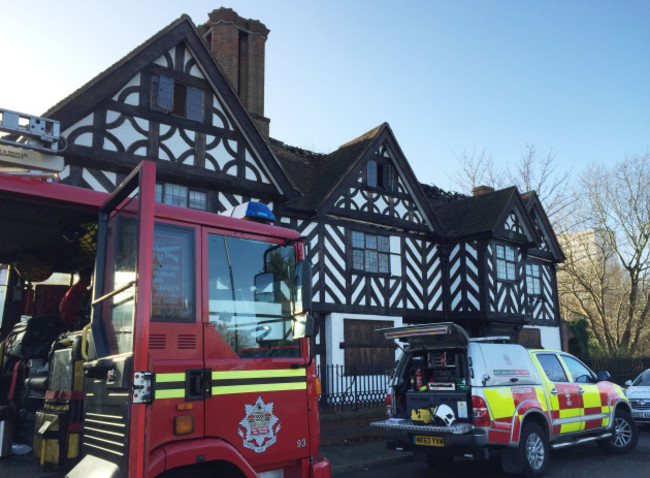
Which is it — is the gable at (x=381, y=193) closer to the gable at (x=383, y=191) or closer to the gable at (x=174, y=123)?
the gable at (x=383, y=191)

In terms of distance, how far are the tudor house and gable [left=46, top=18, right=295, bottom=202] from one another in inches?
1.1

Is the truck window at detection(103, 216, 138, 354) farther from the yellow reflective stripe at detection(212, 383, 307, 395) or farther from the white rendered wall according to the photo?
the white rendered wall

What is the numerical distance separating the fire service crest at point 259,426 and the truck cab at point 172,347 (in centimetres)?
1

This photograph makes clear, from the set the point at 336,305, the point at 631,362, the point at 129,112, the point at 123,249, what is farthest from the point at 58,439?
the point at 631,362

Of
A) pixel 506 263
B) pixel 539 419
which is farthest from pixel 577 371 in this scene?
pixel 506 263

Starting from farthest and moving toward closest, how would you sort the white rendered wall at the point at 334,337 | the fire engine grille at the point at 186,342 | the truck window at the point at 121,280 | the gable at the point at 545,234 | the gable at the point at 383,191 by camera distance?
the gable at the point at 545,234 → the gable at the point at 383,191 → the white rendered wall at the point at 334,337 → the fire engine grille at the point at 186,342 → the truck window at the point at 121,280

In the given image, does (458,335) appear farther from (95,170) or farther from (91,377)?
(95,170)

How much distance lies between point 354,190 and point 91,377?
14117 mm

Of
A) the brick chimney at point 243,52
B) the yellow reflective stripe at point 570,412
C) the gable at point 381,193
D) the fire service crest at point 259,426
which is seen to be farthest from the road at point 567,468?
the brick chimney at point 243,52

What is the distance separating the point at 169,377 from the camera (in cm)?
405

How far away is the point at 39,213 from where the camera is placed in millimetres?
4863

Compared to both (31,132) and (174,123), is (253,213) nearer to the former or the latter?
(31,132)

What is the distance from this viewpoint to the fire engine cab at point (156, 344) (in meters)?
3.89

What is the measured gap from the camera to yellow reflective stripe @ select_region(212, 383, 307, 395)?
4328 millimetres
